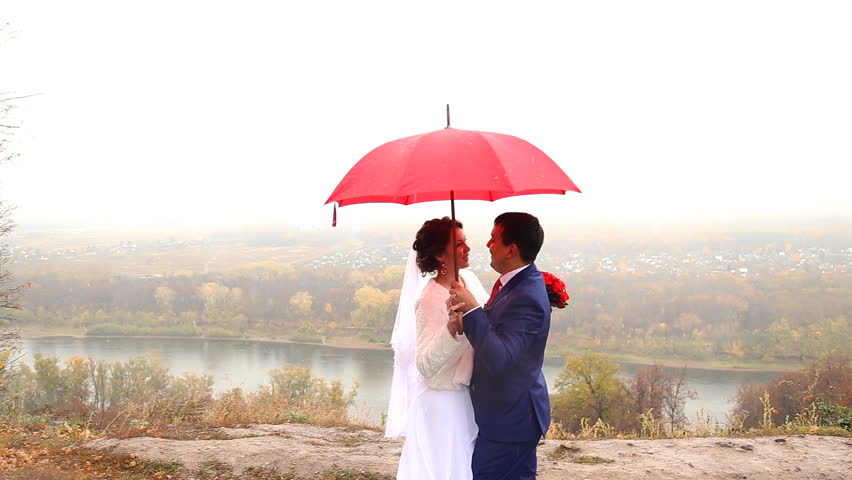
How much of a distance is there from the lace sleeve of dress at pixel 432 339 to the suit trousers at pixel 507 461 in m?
0.50

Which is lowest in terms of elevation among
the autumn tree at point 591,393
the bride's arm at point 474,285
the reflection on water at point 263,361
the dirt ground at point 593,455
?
the reflection on water at point 263,361

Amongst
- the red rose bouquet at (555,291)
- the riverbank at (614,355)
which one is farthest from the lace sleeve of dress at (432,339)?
the riverbank at (614,355)

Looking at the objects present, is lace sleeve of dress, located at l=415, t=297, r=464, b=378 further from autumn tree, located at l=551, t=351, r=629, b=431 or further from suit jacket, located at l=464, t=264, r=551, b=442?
autumn tree, located at l=551, t=351, r=629, b=431

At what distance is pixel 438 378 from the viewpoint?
141 inches

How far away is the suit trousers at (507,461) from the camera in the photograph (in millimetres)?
3312

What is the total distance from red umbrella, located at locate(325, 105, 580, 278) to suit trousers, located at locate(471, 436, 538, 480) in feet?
4.33

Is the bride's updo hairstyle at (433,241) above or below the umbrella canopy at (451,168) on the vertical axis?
below

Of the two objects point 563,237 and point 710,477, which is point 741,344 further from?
point 710,477

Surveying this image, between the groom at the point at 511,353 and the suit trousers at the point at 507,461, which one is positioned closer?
the groom at the point at 511,353

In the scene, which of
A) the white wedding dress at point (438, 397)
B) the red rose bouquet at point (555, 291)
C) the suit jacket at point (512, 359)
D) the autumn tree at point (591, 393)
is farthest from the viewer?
the autumn tree at point (591, 393)

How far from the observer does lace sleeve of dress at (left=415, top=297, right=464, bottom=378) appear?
3311 mm

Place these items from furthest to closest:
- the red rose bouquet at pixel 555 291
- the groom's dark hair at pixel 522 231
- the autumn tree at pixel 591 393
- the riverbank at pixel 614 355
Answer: the riverbank at pixel 614 355 < the autumn tree at pixel 591 393 < the red rose bouquet at pixel 555 291 < the groom's dark hair at pixel 522 231

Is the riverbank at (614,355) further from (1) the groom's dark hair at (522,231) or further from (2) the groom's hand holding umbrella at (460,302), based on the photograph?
(1) the groom's dark hair at (522,231)

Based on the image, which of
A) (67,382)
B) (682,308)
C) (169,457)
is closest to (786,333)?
(682,308)
